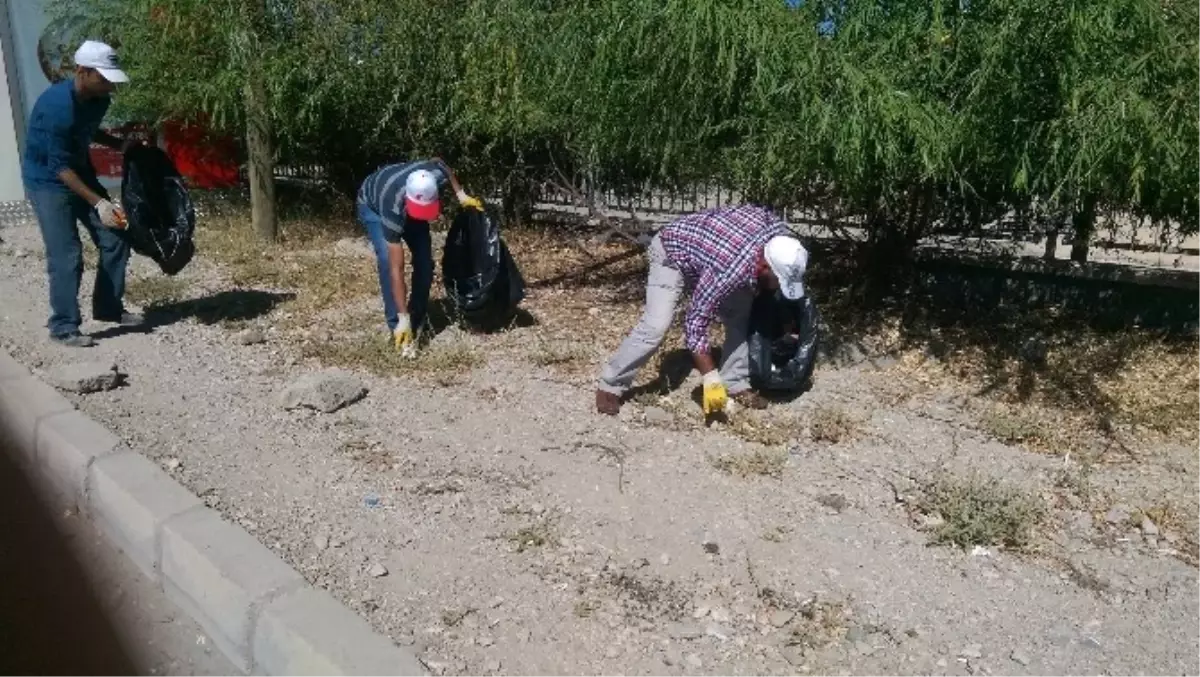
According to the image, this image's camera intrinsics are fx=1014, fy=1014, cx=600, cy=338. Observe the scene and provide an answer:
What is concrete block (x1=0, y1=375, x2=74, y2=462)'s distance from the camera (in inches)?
173

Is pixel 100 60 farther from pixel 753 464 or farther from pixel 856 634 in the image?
pixel 856 634

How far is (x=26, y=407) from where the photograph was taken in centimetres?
454

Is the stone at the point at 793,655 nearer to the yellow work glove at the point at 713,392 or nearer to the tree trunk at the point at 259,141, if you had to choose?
the yellow work glove at the point at 713,392

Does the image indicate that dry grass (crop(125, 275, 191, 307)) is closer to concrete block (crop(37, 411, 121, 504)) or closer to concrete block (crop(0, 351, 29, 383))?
concrete block (crop(0, 351, 29, 383))

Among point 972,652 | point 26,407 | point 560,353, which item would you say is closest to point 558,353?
point 560,353

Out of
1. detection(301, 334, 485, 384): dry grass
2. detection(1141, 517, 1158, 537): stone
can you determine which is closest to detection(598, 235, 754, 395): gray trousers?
detection(301, 334, 485, 384): dry grass

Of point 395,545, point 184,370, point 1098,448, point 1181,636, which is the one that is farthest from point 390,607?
point 1098,448

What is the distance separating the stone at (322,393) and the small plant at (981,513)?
2.60m

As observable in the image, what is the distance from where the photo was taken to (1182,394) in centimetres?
496

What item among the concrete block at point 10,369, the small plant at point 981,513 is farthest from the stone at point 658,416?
the concrete block at point 10,369

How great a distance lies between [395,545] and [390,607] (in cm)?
39

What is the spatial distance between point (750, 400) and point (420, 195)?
198 centimetres

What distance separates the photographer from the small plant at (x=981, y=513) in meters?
3.52

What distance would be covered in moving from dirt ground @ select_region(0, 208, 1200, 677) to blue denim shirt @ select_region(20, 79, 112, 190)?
98 cm
